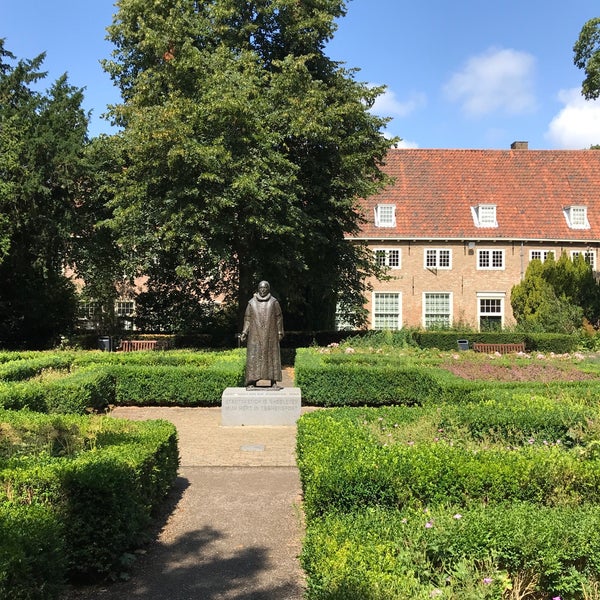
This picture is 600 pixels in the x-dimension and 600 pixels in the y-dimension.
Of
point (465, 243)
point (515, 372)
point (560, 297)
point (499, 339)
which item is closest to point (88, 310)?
point (499, 339)

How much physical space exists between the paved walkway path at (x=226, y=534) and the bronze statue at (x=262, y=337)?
7.62ft

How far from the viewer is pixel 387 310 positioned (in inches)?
1215

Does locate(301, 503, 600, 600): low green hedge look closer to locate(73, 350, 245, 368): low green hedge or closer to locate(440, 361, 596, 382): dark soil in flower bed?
locate(440, 361, 596, 382): dark soil in flower bed

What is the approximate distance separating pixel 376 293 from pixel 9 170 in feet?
59.2

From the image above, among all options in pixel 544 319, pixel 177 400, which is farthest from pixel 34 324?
pixel 544 319

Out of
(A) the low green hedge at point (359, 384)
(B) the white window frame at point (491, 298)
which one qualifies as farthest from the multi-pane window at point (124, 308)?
(A) the low green hedge at point (359, 384)

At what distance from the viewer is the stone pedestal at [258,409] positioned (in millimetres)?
11047

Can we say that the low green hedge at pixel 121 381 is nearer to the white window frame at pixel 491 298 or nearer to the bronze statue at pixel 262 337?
the bronze statue at pixel 262 337

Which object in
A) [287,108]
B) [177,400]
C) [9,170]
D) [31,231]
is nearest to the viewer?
[177,400]

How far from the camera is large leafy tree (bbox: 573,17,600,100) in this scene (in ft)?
76.4

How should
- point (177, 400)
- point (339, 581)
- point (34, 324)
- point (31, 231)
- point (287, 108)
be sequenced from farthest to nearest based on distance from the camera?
point (34, 324) → point (31, 231) → point (287, 108) → point (177, 400) → point (339, 581)

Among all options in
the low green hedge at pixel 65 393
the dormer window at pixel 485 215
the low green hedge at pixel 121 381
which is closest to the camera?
the low green hedge at pixel 65 393

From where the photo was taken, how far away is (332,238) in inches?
871

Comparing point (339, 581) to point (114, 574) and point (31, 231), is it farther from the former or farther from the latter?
point (31, 231)
